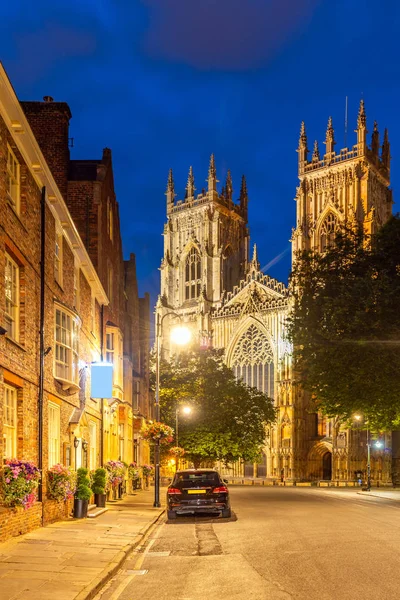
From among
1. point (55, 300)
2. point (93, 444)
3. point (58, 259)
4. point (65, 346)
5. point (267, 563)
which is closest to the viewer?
point (267, 563)

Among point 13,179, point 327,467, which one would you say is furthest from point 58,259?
point 327,467

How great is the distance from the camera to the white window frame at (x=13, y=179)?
15680 mm

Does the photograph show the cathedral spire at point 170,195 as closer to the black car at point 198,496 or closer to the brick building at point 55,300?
the brick building at point 55,300

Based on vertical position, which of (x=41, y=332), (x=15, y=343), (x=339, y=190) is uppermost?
(x=339, y=190)

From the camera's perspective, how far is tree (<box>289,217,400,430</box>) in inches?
1212

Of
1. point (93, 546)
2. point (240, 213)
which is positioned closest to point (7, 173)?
point (93, 546)

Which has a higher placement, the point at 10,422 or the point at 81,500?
the point at 10,422

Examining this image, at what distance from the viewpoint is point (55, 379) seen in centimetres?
1992

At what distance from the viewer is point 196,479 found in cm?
2167

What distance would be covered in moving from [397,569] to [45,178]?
37.4ft

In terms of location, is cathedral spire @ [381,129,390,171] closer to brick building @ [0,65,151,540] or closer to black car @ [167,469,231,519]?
brick building @ [0,65,151,540]

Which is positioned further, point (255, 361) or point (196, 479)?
point (255, 361)

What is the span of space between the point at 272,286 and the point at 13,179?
69224 millimetres

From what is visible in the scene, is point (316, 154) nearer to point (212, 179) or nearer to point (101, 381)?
point (212, 179)
